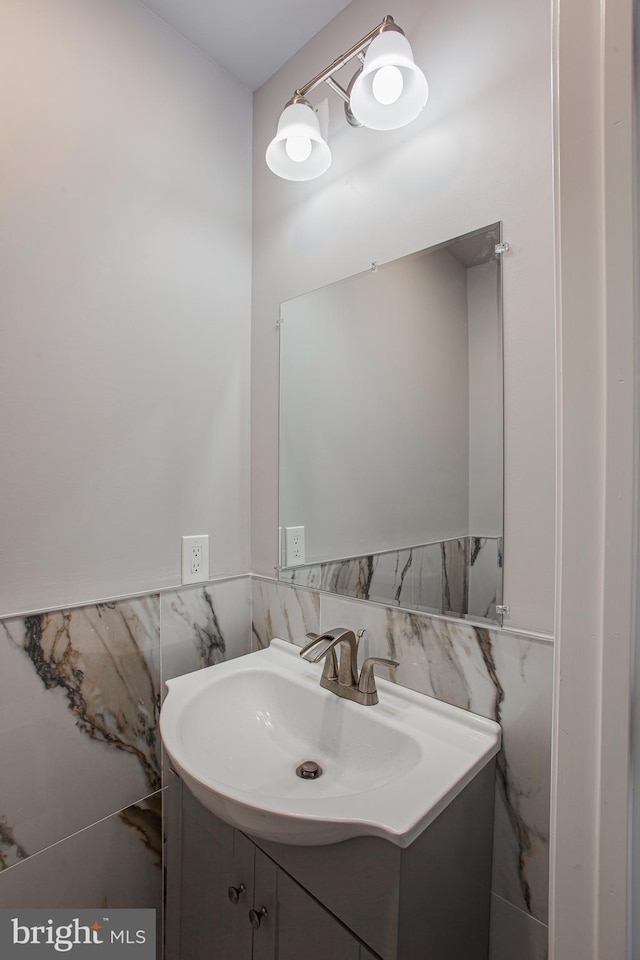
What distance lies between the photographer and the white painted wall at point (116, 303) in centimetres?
101

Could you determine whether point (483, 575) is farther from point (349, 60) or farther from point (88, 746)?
point (349, 60)

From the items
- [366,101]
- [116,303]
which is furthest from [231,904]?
[366,101]

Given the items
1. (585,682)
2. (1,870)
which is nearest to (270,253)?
(585,682)

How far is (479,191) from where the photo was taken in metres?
0.94

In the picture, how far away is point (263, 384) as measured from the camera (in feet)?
4.68

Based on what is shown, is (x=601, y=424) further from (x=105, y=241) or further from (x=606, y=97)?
(x=105, y=241)

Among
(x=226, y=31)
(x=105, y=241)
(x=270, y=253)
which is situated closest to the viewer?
(x=105, y=241)

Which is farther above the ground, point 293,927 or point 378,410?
point 378,410

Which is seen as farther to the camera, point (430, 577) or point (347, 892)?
point (430, 577)

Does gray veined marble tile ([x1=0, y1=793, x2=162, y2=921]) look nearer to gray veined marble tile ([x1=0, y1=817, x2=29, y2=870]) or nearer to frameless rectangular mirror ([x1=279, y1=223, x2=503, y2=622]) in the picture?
gray veined marble tile ([x1=0, y1=817, x2=29, y2=870])

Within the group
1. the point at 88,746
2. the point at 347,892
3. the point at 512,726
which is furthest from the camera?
the point at 88,746

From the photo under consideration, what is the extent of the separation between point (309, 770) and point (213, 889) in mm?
293

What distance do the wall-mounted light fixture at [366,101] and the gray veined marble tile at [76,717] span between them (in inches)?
45.2

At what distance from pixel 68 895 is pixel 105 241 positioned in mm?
1470
